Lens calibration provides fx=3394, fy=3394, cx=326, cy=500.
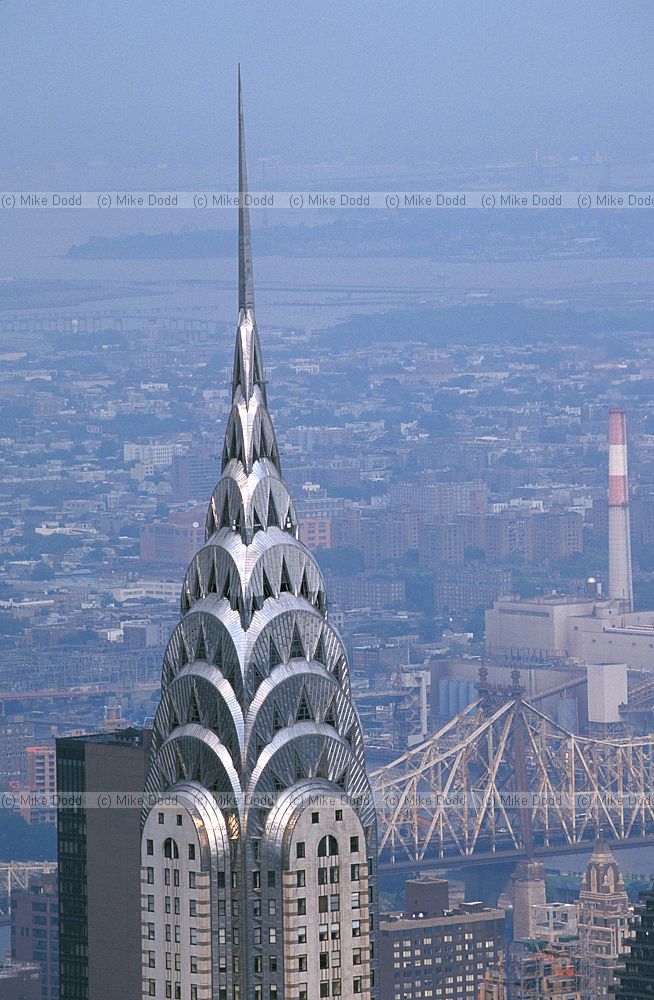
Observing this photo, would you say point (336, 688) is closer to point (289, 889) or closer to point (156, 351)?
point (289, 889)

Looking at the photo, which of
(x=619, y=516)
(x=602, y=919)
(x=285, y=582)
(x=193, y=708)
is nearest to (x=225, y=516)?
(x=285, y=582)

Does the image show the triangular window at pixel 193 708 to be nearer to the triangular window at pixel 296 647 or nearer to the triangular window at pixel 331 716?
the triangular window at pixel 296 647

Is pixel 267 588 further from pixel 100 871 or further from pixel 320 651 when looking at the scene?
pixel 100 871

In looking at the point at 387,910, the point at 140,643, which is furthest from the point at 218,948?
the point at 140,643

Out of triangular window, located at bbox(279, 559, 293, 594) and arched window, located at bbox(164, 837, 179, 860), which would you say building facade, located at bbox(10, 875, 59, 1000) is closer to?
arched window, located at bbox(164, 837, 179, 860)

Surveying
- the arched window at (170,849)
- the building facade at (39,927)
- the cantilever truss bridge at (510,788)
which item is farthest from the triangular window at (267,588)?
the cantilever truss bridge at (510,788)
